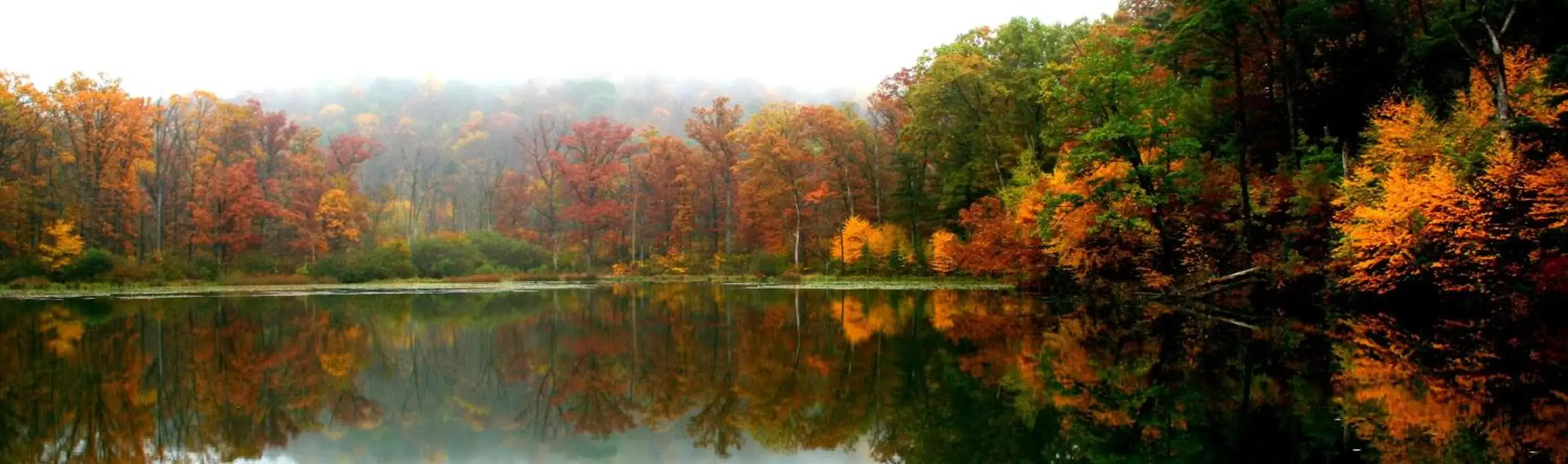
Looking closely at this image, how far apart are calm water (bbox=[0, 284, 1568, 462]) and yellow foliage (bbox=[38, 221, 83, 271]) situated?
26.2 m

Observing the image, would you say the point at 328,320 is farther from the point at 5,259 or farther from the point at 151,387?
the point at 5,259

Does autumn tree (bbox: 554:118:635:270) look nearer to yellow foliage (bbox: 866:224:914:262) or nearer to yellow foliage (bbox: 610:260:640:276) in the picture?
yellow foliage (bbox: 610:260:640:276)

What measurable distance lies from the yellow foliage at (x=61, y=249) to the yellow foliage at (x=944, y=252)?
38915mm

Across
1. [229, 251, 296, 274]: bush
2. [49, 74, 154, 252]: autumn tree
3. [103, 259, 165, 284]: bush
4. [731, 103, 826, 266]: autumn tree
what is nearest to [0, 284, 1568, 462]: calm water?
[103, 259, 165, 284]: bush

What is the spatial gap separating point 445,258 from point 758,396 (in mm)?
49199

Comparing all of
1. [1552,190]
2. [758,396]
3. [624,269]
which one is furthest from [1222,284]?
[624,269]

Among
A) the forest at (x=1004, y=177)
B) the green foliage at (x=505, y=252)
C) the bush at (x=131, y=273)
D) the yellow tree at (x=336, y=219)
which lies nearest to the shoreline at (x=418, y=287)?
the bush at (x=131, y=273)

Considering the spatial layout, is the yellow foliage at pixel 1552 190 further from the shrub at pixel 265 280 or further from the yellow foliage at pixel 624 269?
the yellow foliage at pixel 624 269

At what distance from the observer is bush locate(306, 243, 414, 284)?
4959 cm

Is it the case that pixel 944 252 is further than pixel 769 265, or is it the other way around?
pixel 769 265

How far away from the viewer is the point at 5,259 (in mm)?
40125

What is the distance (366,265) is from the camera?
50.0 m

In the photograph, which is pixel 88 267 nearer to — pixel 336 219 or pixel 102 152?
pixel 102 152

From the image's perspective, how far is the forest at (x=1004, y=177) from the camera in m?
16.8
